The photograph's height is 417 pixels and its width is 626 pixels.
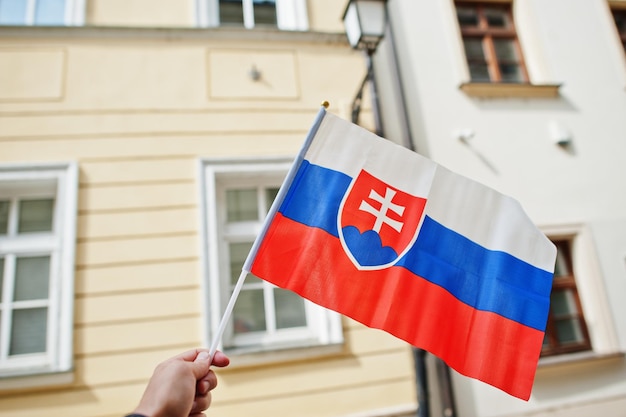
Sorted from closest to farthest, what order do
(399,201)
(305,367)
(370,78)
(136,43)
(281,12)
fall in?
(399,201) → (305,367) → (370,78) → (136,43) → (281,12)

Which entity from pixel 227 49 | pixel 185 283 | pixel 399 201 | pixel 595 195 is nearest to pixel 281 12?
pixel 227 49

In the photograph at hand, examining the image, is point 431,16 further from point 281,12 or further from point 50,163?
point 50,163

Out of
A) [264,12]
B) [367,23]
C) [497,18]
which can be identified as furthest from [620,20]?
[264,12]

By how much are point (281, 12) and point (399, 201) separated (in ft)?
12.1

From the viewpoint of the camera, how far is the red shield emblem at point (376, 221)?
75.3 inches

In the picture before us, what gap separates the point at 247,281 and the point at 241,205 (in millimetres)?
731

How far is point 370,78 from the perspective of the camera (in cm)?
389

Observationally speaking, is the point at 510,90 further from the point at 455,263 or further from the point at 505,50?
the point at 455,263

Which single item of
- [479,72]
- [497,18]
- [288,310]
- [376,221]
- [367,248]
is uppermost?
[497,18]

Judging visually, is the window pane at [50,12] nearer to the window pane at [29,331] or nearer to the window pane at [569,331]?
the window pane at [29,331]

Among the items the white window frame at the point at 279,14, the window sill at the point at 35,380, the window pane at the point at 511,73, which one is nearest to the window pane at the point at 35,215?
the window sill at the point at 35,380

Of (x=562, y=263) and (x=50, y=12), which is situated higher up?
(x=50, y=12)

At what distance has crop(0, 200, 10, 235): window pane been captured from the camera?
3.73 meters

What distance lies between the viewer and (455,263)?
77.4 inches
